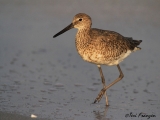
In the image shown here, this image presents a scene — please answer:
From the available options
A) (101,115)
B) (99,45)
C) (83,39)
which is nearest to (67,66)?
(83,39)

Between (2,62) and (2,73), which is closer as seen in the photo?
(2,73)

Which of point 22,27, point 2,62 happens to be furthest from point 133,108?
point 22,27

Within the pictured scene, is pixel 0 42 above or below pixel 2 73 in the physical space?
above

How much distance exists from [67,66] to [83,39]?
2.12m

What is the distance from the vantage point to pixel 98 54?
28.1ft

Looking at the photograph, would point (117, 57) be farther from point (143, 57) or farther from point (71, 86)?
point (143, 57)

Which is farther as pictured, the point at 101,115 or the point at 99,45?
the point at 99,45

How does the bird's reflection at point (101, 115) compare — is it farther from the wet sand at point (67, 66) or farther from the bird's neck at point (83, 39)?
the bird's neck at point (83, 39)

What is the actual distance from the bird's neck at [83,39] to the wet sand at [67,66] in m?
0.93

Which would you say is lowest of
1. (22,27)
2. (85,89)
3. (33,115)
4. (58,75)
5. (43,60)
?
(33,115)

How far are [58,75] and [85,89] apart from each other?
1055 mm

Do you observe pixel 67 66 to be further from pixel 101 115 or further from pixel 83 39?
pixel 101 115

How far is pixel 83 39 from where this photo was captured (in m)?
8.77

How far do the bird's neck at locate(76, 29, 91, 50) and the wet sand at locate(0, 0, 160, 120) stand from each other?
0.93 m
